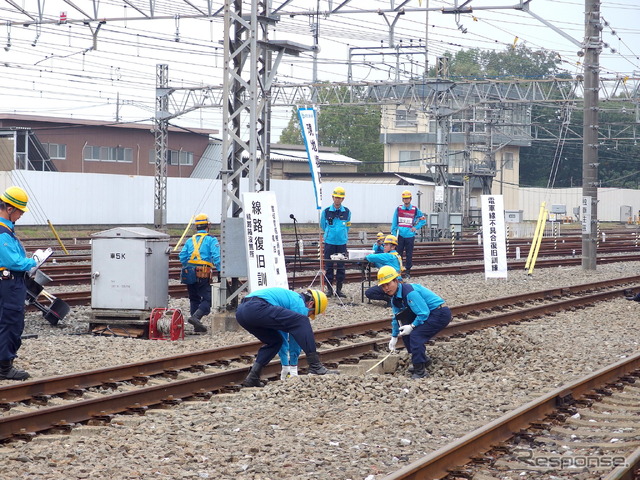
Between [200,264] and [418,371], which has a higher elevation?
[200,264]

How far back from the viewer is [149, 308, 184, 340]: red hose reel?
12.7 m

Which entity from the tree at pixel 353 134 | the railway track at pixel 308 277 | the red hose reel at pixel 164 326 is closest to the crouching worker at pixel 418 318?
the red hose reel at pixel 164 326

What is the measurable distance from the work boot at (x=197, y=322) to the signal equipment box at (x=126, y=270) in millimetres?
579

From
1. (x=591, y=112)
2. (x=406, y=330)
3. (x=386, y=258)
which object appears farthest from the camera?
(x=591, y=112)

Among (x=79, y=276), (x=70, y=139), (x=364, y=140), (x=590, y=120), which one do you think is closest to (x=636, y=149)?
(x=364, y=140)

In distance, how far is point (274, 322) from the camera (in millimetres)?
8961

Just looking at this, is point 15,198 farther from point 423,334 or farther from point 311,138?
point 311,138

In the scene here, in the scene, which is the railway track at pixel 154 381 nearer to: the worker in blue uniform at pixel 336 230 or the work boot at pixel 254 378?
the work boot at pixel 254 378

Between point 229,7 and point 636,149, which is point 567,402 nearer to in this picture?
point 229,7

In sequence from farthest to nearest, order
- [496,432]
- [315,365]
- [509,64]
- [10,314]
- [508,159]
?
[509,64] < [508,159] < [315,365] < [10,314] < [496,432]

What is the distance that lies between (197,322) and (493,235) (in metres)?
9.71

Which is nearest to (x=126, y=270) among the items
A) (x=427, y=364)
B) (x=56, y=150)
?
(x=427, y=364)

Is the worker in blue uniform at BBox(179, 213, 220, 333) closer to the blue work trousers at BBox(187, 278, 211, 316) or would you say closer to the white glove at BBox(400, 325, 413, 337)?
the blue work trousers at BBox(187, 278, 211, 316)

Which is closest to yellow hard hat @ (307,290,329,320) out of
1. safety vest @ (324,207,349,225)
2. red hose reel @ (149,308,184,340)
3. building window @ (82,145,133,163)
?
red hose reel @ (149,308,184,340)
